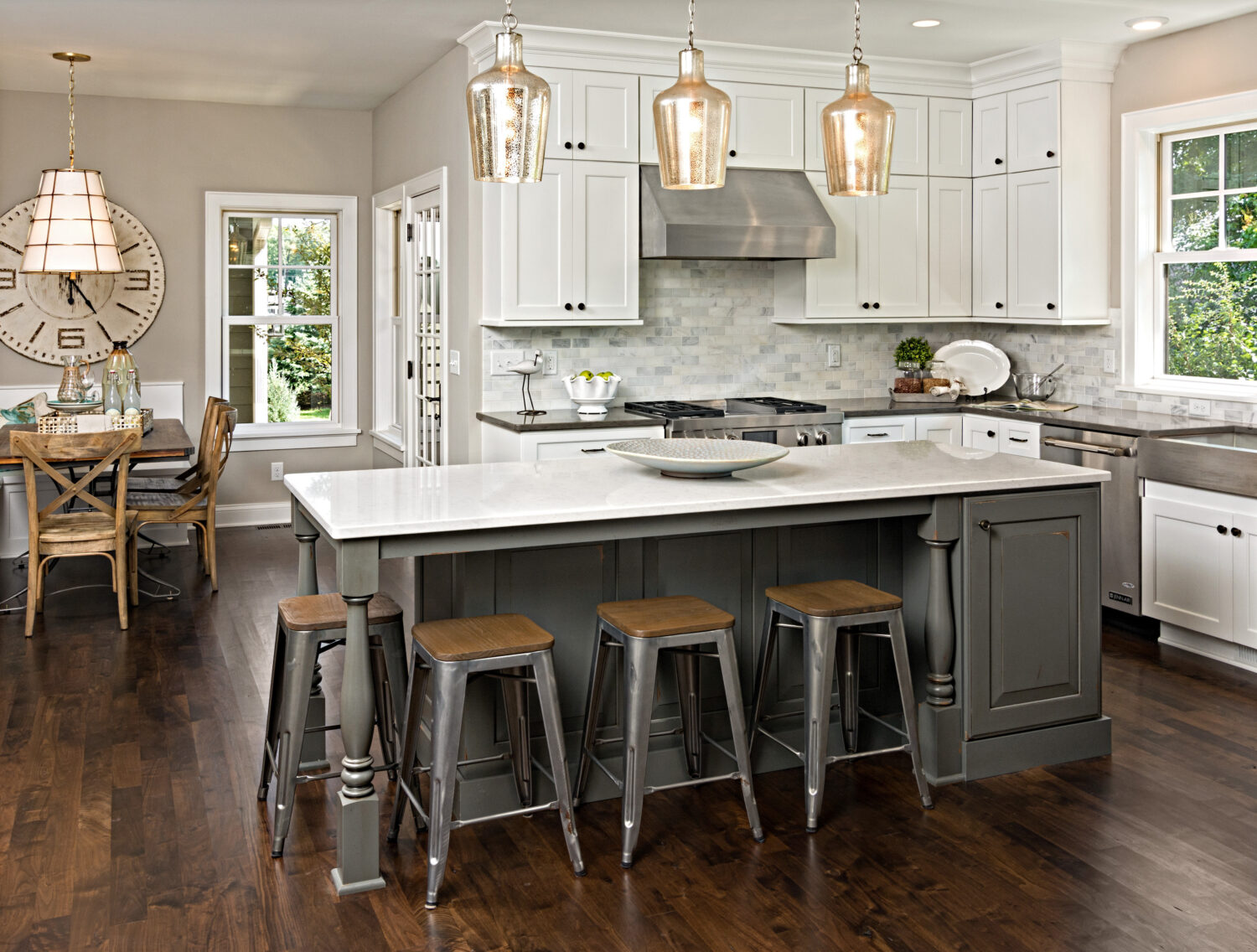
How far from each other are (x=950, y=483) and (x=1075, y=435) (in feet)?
7.45

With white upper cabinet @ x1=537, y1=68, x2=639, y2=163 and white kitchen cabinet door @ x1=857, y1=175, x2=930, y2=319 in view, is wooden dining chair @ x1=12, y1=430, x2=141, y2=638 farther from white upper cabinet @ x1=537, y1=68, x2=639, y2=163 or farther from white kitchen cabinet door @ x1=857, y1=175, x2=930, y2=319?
white kitchen cabinet door @ x1=857, y1=175, x2=930, y2=319

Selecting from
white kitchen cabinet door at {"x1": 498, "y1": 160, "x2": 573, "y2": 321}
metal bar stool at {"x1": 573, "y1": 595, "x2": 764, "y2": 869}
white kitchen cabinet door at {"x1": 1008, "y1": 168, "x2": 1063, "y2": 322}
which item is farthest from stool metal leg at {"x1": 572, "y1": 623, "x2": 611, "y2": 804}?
white kitchen cabinet door at {"x1": 1008, "y1": 168, "x2": 1063, "y2": 322}

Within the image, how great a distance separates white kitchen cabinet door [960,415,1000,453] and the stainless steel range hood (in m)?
1.12

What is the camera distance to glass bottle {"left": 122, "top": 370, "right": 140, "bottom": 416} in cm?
609

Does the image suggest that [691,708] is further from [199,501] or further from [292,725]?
[199,501]

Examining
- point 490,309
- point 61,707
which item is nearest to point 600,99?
point 490,309

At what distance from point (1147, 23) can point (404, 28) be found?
334cm

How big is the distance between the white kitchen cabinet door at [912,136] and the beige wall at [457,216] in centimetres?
223

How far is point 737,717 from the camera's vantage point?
2998 millimetres

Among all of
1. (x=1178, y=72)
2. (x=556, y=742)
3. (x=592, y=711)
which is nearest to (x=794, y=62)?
(x=1178, y=72)

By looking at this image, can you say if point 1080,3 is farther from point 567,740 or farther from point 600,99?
point 567,740

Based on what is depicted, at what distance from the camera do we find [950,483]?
3.36m

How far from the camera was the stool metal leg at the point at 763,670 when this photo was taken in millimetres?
3375

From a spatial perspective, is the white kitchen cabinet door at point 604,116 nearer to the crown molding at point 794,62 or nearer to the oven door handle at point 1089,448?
the crown molding at point 794,62
